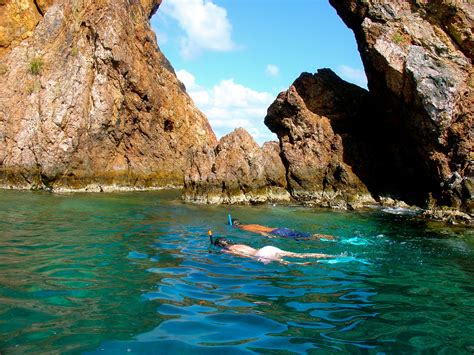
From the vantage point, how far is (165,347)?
5113 millimetres

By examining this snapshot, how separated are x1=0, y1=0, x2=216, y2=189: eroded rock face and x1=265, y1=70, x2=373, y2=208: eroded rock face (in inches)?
329

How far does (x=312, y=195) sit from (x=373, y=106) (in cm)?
782

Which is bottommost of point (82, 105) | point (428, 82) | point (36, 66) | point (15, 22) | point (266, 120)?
point (266, 120)

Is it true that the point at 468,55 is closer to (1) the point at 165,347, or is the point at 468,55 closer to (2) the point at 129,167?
(1) the point at 165,347

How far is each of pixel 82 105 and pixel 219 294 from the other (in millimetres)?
29471

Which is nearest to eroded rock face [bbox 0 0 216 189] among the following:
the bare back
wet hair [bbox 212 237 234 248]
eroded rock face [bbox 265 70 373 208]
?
eroded rock face [bbox 265 70 373 208]

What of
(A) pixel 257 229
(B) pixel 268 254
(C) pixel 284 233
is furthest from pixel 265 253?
(A) pixel 257 229

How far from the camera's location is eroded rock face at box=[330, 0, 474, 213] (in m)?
20.5

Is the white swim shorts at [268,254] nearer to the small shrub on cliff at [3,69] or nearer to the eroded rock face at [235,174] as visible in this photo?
the eroded rock face at [235,174]

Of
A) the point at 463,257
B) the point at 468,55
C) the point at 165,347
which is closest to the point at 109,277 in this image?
the point at 165,347

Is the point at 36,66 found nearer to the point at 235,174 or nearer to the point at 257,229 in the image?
the point at 235,174

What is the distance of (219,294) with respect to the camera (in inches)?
296

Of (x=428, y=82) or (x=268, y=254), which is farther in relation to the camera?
(x=428, y=82)

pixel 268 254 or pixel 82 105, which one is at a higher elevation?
pixel 82 105
